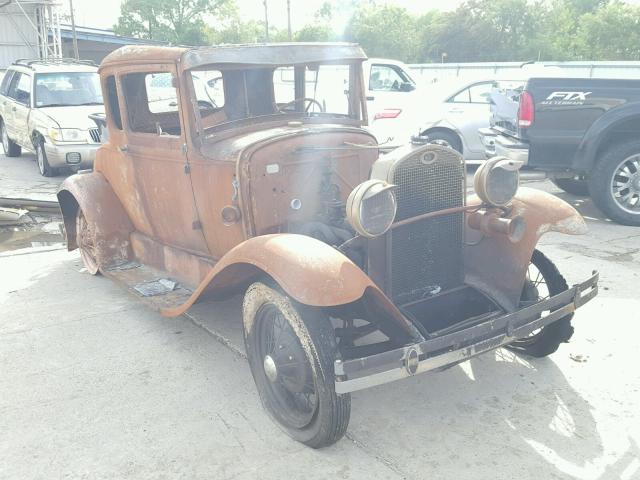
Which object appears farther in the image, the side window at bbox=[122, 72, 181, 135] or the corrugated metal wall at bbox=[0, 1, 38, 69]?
the corrugated metal wall at bbox=[0, 1, 38, 69]

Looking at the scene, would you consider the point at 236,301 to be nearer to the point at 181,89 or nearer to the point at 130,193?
the point at 130,193

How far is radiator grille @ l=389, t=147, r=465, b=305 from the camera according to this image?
127 inches

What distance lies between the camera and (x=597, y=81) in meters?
6.44

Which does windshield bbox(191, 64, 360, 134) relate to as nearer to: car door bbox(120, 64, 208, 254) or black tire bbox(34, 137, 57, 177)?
car door bbox(120, 64, 208, 254)

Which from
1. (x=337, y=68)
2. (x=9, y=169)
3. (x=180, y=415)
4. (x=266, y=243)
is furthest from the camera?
(x=9, y=169)

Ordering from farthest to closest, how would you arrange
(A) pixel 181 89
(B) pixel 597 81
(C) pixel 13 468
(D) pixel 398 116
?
(D) pixel 398 116 < (B) pixel 597 81 < (A) pixel 181 89 < (C) pixel 13 468

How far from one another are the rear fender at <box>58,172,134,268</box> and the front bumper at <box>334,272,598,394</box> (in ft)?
9.67

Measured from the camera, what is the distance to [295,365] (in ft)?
9.60

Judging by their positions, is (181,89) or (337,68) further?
(337,68)

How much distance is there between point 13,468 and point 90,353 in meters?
1.19

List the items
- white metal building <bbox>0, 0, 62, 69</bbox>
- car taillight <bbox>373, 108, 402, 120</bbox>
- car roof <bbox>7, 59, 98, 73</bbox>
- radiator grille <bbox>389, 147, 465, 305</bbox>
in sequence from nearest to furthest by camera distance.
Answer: radiator grille <bbox>389, 147, 465, 305</bbox> → car taillight <bbox>373, 108, 402, 120</bbox> → car roof <bbox>7, 59, 98, 73</bbox> → white metal building <bbox>0, 0, 62, 69</bbox>

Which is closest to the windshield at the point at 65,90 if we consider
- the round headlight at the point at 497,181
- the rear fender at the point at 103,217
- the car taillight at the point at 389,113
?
the car taillight at the point at 389,113

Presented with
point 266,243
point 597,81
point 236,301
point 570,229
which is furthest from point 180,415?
point 597,81

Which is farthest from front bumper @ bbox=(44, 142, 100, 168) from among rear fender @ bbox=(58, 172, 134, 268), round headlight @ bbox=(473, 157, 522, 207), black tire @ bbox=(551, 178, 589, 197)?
round headlight @ bbox=(473, 157, 522, 207)
